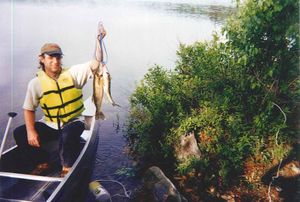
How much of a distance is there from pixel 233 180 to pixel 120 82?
7.49 metres

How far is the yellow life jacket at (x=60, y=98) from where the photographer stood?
551cm

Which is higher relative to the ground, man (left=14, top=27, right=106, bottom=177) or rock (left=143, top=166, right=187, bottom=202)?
man (left=14, top=27, right=106, bottom=177)

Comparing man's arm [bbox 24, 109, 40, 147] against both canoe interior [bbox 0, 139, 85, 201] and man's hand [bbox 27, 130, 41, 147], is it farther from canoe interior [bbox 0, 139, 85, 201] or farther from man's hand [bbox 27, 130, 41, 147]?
canoe interior [bbox 0, 139, 85, 201]

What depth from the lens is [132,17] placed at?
85.1 feet

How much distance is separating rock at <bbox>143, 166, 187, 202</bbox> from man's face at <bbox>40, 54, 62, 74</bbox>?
2591 mm

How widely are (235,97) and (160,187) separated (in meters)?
2.29

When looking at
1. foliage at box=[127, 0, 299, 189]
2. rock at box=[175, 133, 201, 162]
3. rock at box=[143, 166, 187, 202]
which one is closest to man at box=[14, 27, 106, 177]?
rock at box=[143, 166, 187, 202]

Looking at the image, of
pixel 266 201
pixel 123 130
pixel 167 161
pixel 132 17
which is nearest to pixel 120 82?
pixel 123 130

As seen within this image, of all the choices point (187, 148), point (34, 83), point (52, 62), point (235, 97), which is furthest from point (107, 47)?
point (34, 83)

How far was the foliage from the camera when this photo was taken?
541 cm

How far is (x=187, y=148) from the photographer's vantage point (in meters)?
6.62

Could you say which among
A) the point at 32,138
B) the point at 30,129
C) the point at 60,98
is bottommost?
the point at 32,138

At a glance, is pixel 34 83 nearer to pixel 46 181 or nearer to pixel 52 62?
pixel 52 62

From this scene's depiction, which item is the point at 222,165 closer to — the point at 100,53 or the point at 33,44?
the point at 100,53
